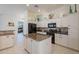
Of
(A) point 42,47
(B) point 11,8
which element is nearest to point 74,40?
(A) point 42,47

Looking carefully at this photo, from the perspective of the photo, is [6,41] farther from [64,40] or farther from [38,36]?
[64,40]

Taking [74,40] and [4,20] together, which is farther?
[74,40]

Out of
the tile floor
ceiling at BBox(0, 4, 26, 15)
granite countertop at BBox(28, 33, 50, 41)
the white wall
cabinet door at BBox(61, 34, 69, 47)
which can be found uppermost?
ceiling at BBox(0, 4, 26, 15)

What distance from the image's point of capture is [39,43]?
183cm

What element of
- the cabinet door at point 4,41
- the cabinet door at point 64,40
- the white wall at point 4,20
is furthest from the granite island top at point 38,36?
the cabinet door at point 4,41

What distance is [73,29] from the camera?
2637 mm

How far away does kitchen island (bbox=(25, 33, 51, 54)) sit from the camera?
1803mm

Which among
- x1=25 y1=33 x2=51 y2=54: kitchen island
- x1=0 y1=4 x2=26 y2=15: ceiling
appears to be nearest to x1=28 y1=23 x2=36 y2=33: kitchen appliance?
x1=25 y1=33 x2=51 y2=54: kitchen island

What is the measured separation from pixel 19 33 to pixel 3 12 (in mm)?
494

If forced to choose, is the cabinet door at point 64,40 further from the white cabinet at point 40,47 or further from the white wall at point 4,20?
the white wall at point 4,20

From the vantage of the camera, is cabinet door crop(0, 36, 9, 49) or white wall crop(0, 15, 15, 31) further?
cabinet door crop(0, 36, 9, 49)

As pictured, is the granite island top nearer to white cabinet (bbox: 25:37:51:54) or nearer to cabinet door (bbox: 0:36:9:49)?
white cabinet (bbox: 25:37:51:54)

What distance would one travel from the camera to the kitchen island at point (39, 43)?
180cm
